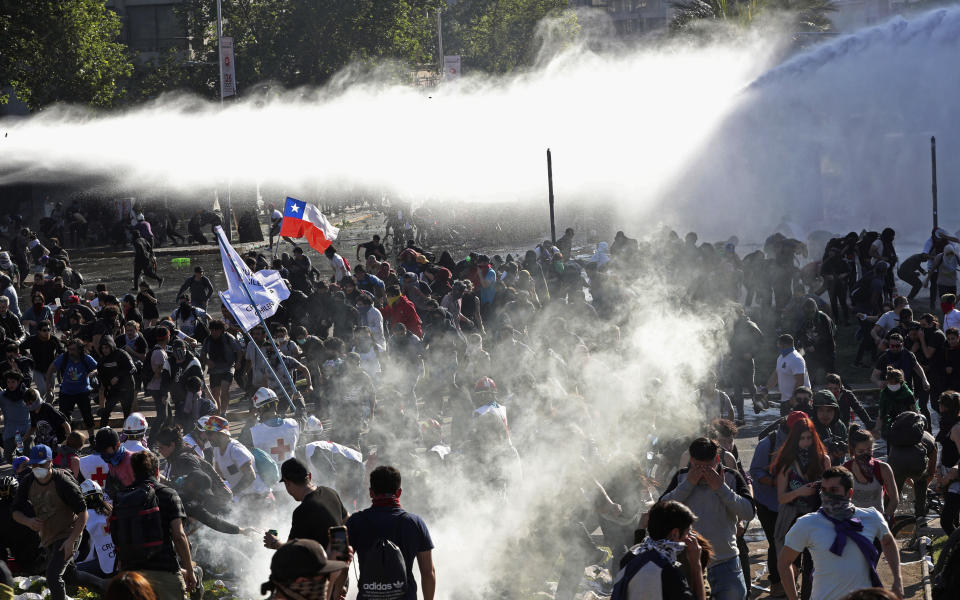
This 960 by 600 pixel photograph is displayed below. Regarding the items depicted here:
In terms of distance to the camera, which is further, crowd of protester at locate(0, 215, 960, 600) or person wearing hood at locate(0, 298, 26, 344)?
person wearing hood at locate(0, 298, 26, 344)

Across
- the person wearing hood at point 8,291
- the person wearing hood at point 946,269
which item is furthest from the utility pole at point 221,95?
the person wearing hood at point 946,269

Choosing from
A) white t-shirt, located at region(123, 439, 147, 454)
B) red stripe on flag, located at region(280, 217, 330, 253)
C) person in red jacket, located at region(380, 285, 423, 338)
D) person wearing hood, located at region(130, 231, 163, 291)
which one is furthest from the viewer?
person wearing hood, located at region(130, 231, 163, 291)

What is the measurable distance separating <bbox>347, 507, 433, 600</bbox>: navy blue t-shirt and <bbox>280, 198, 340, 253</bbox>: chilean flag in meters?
10.3

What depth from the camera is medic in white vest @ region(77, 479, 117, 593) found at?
24.6 feet

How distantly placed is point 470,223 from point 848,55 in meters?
12.7

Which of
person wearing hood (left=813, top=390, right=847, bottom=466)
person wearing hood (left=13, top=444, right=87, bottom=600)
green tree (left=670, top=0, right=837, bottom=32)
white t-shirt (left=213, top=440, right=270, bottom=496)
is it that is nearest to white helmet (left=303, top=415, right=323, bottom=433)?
white t-shirt (left=213, top=440, right=270, bottom=496)

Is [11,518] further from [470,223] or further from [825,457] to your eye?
[470,223]

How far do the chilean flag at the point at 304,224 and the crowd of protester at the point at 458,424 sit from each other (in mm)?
829

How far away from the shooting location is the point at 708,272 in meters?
16.9

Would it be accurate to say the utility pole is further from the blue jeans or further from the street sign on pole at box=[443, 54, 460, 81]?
the blue jeans

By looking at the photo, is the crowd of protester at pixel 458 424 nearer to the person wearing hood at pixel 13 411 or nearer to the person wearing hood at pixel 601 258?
the person wearing hood at pixel 13 411

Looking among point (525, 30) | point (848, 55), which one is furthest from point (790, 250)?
point (525, 30)

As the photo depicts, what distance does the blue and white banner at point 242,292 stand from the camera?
445 inches

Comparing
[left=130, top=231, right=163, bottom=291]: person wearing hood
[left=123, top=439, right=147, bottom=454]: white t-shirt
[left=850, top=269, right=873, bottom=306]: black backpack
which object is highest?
[left=123, top=439, right=147, bottom=454]: white t-shirt
